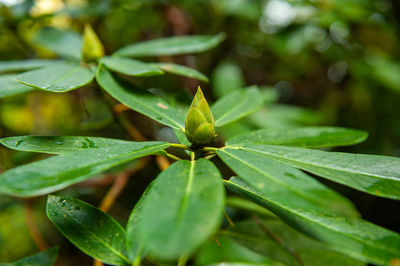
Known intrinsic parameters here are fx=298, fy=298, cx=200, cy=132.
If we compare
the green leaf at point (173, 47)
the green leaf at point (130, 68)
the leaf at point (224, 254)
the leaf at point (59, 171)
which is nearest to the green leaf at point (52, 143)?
the leaf at point (59, 171)

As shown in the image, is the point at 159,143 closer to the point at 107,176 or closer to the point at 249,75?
the point at 107,176

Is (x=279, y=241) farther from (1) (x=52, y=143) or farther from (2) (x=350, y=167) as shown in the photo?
(1) (x=52, y=143)

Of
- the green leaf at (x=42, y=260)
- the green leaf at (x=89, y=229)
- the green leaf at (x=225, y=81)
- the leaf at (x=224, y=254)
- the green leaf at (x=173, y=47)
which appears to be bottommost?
the leaf at (x=224, y=254)

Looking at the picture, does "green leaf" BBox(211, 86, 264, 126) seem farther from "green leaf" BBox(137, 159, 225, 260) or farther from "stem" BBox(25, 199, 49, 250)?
"stem" BBox(25, 199, 49, 250)

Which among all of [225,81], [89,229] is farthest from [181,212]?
[225,81]

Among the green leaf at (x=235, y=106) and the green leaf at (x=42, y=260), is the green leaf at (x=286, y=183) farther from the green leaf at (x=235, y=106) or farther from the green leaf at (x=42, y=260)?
the green leaf at (x=42, y=260)

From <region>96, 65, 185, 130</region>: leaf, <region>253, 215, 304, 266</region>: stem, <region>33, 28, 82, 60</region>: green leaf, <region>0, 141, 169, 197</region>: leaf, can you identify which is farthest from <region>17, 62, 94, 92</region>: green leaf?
<region>253, 215, 304, 266</region>: stem

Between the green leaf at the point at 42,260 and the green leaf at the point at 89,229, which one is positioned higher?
the green leaf at the point at 89,229
